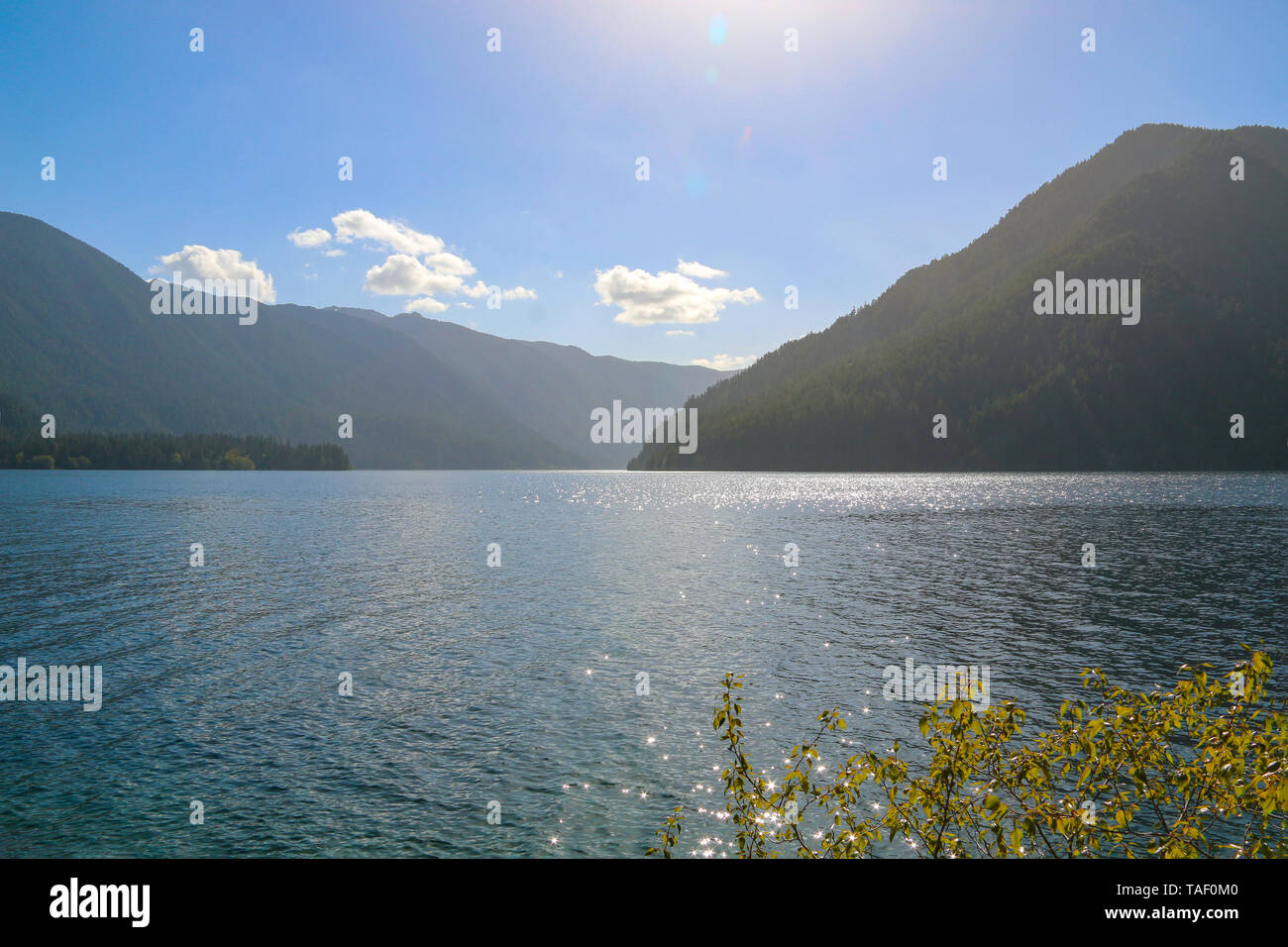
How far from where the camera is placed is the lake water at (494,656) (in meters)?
19.2

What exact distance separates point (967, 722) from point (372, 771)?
18.2 metres

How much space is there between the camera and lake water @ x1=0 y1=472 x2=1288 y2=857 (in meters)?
19.2

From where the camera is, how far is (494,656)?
112 ft
